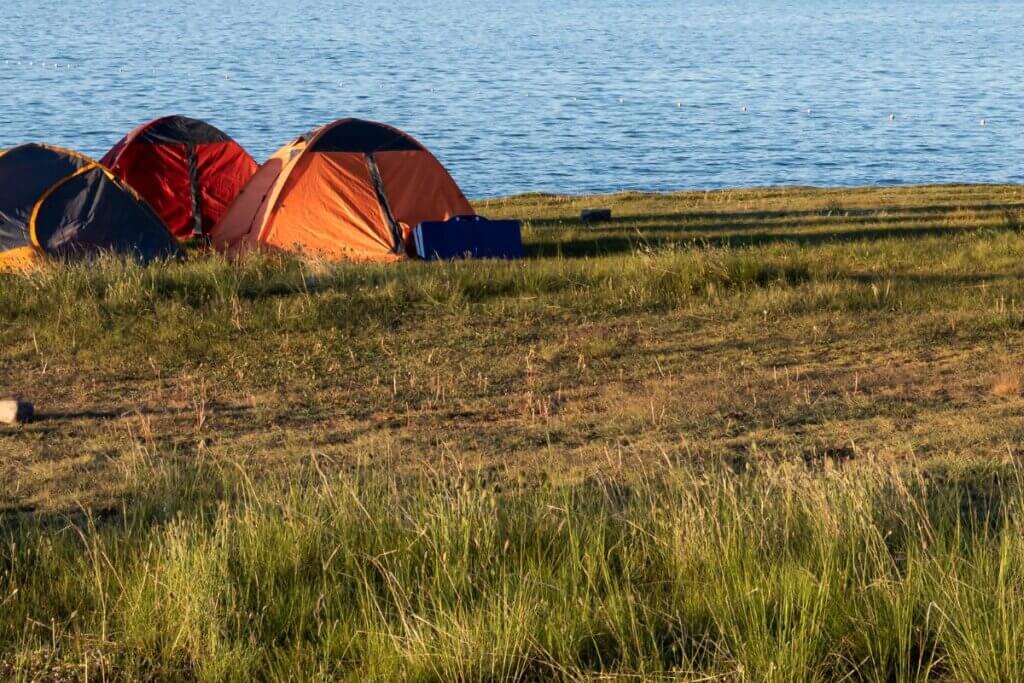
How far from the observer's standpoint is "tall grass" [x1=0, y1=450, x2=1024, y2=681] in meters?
4.52

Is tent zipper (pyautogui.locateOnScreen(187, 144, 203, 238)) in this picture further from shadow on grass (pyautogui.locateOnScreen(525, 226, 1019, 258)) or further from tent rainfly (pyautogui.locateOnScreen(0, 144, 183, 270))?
shadow on grass (pyautogui.locateOnScreen(525, 226, 1019, 258))

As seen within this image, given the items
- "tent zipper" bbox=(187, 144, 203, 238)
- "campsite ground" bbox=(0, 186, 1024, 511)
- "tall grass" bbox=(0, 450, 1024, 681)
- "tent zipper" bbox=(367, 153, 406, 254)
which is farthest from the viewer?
"tent zipper" bbox=(187, 144, 203, 238)

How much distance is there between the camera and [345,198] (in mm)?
14453

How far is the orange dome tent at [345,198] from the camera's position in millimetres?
14234

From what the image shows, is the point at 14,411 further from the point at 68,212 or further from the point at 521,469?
the point at 68,212

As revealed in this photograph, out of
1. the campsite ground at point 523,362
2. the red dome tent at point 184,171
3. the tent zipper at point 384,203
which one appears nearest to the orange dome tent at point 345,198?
the tent zipper at point 384,203

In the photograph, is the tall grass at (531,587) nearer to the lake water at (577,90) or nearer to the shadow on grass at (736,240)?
the shadow on grass at (736,240)

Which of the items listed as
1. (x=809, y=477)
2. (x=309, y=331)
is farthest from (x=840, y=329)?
(x=809, y=477)

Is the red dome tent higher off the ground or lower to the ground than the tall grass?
lower

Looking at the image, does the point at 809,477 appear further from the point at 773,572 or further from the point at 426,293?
the point at 426,293

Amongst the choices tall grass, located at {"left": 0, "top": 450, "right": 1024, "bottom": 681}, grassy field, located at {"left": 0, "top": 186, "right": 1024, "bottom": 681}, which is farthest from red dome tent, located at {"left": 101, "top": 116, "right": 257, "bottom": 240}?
tall grass, located at {"left": 0, "top": 450, "right": 1024, "bottom": 681}

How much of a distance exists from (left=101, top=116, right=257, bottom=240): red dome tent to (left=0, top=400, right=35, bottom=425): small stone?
862 cm

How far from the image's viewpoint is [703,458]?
6.91 m

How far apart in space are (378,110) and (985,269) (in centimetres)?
3725
